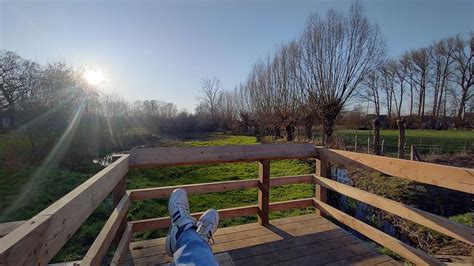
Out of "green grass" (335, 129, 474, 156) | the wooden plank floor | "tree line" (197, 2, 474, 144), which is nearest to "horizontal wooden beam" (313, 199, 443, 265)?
the wooden plank floor

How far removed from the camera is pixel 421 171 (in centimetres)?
179

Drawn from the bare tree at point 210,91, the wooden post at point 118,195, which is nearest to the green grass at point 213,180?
the wooden post at point 118,195

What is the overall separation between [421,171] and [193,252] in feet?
5.20

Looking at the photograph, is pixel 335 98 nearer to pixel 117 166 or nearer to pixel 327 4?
pixel 327 4

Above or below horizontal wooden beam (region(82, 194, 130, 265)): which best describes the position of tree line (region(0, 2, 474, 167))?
above

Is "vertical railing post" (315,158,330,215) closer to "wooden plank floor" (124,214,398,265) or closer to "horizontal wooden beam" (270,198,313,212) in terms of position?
"horizontal wooden beam" (270,198,313,212)

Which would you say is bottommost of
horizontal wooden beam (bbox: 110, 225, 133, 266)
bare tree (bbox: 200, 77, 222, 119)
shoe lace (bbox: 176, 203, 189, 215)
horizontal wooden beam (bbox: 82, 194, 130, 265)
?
horizontal wooden beam (bbox: 110, 225, 133, 266)

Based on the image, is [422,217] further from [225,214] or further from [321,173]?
[225,214]

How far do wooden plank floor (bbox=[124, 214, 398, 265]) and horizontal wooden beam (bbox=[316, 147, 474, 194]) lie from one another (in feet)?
2.61

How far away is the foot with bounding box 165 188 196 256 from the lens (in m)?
1.54

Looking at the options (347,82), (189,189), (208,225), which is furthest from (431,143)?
(208,225)

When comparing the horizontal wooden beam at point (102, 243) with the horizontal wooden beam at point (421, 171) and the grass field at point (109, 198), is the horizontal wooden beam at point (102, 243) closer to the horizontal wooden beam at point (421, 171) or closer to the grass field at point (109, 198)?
the horizontal wooden beam at point (421, 171)

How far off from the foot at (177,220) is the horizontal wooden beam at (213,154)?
0.44 m

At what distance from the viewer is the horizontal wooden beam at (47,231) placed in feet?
2.05
